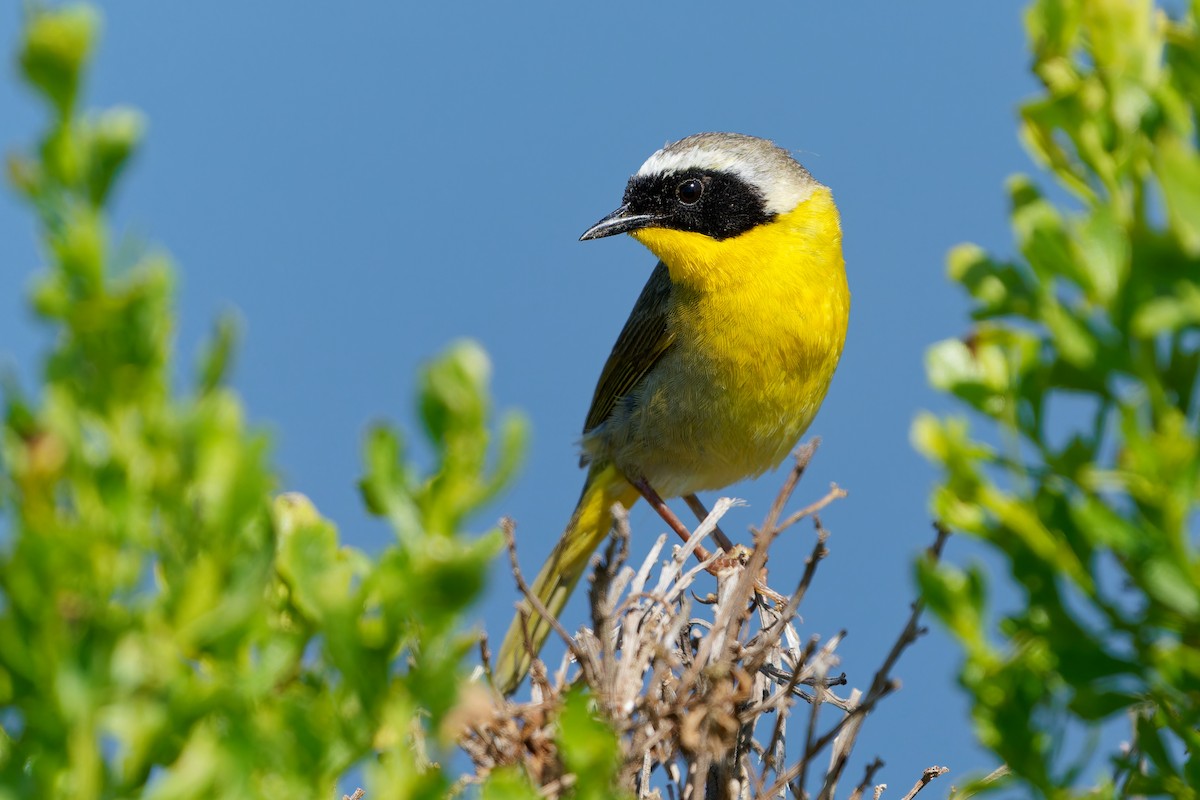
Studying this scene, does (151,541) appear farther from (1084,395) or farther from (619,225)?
(619,225)

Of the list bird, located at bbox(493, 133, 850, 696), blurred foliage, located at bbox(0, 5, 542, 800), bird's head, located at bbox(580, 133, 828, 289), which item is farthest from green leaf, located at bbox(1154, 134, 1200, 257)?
bird's head, located at bbox(580, 133, 828, 289)

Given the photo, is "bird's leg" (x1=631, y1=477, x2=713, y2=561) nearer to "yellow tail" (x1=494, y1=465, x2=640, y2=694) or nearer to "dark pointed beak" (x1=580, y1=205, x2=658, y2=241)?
"yellow tail" (x1=494, y1=465, x2=640, y2=694)

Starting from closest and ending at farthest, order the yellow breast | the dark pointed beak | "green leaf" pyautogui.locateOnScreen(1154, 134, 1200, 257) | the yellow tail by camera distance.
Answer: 1. "green leaf" pyautogui.locateOnScreen(1154, 134, 1200, 257)
2. the yellow breast
3. the yellow tail
4. the dark pointed beak

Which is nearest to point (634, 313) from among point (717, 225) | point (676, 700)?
point (717, 225)

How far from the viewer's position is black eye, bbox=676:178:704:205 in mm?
4156

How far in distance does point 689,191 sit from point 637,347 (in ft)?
1.87

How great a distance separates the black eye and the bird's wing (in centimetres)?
28

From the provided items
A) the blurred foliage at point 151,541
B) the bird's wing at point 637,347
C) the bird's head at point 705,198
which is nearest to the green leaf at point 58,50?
the blurred foliage at point 151,541

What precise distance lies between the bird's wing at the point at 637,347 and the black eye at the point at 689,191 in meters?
0.28

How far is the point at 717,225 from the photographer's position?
410 centimetres

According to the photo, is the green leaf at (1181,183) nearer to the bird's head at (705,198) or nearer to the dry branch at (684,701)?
the dry branch at (684,701)

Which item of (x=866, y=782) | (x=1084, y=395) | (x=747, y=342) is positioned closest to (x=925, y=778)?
(x=866, y=782)

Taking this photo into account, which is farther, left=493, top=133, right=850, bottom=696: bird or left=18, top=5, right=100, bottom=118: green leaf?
left=493, top=133, right=850, bottom=696: bird

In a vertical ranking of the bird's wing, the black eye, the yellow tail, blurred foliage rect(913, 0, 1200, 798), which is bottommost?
blurred foliage rect(913, 0, 1200, 798)
